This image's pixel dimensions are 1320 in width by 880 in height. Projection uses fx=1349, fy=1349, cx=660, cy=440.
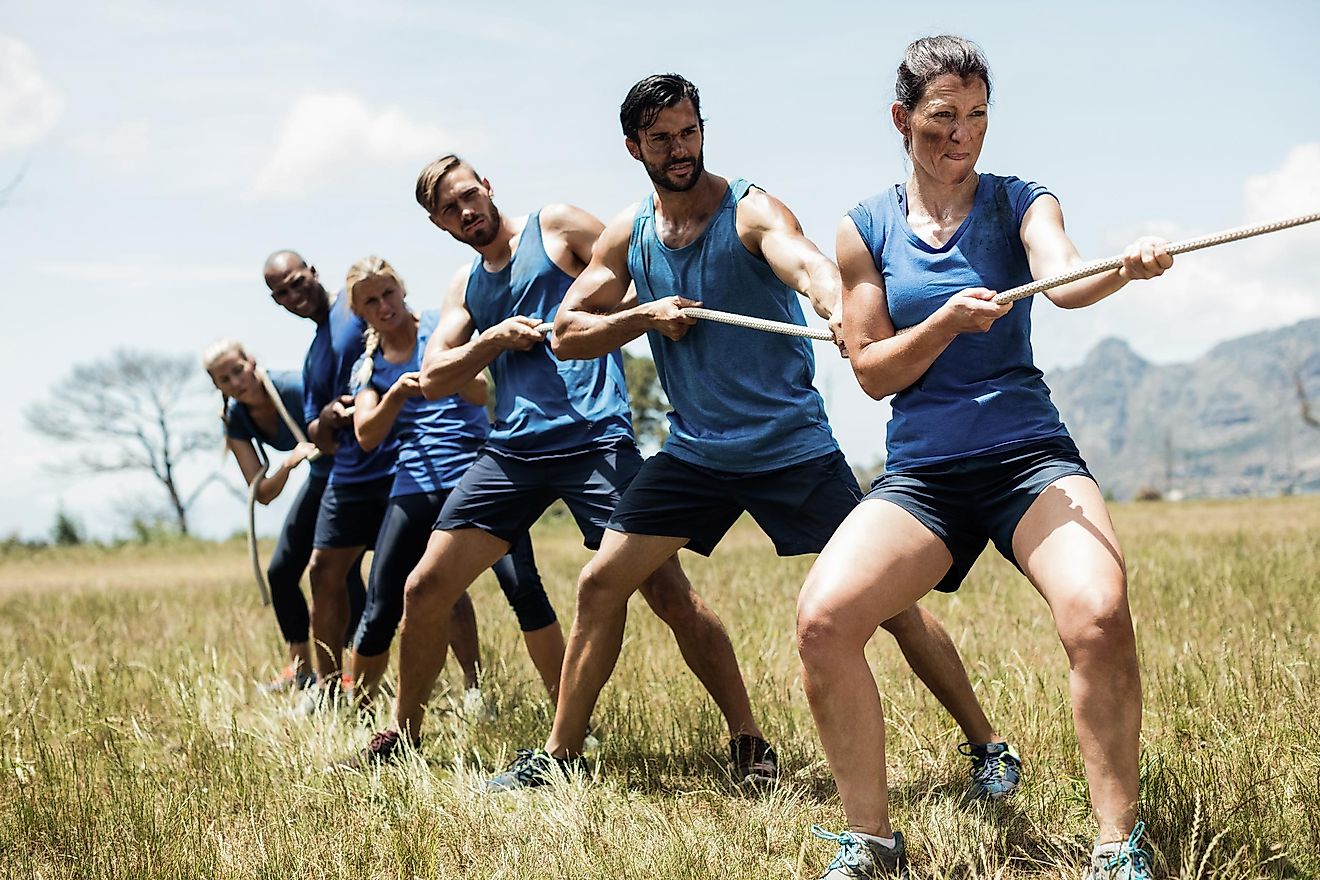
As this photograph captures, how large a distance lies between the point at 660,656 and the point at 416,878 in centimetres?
316

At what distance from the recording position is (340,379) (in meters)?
6.95

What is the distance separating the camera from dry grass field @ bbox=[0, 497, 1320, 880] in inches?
149

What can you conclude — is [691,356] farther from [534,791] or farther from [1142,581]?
[1142,581]

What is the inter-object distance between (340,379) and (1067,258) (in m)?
4.47

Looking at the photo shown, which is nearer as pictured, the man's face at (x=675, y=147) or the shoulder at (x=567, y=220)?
the man's face at (x=675, y=147)

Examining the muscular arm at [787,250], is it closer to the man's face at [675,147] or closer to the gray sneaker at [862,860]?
→ the man's face at [675,147]

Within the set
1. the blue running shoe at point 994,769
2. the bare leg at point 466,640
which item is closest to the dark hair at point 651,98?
the blue running shoe at point 994,769

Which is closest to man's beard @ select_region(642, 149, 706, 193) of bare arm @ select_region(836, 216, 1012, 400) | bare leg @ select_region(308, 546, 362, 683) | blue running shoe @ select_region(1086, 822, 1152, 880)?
bare arm @ select_region(836, 216, 1012, 400)

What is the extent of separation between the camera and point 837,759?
11.6 ft

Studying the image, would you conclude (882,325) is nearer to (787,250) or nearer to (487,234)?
(787,250)

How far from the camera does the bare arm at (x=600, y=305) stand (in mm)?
4680

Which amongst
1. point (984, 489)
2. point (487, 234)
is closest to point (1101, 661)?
point (984, 489)

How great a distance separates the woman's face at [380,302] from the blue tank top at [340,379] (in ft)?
1.62

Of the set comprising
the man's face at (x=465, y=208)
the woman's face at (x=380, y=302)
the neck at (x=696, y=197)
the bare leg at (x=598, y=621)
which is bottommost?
the bare leg at (x=598, y=621)
